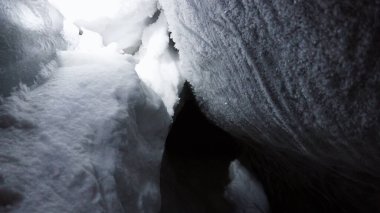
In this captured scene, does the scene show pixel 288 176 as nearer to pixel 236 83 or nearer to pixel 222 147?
pixel 222 147

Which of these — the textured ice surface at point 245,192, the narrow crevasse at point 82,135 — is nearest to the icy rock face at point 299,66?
the narrow crevasse at point 82,135

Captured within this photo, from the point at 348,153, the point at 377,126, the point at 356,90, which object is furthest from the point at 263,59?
the point at 348,153

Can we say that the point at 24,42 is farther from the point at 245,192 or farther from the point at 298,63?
the point at 245,192

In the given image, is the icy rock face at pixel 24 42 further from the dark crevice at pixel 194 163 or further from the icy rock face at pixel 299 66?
the dark crevice at pixel 194 163

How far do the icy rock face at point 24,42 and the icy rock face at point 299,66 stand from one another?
3.49ft

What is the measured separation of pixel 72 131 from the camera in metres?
1.67

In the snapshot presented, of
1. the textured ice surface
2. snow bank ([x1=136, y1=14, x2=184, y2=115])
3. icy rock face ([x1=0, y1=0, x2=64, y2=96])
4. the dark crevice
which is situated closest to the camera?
icy rock face ([x1=0, y1=0, x2=64, y2=96])

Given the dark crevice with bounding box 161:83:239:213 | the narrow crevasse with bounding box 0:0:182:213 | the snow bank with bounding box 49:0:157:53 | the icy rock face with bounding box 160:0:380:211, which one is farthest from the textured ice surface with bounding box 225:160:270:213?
the snow bank with bounding box 49:0:157:53

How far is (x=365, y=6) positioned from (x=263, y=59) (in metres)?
0.71

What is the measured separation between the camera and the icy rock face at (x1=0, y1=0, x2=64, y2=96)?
1622mm

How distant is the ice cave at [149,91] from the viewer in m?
1.41

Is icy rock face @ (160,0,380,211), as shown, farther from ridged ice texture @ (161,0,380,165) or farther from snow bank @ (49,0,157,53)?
snow bank @ (49,0,157,53)

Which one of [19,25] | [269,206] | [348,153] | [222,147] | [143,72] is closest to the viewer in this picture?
[19,25]

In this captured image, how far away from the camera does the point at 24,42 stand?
1773 millimetres
